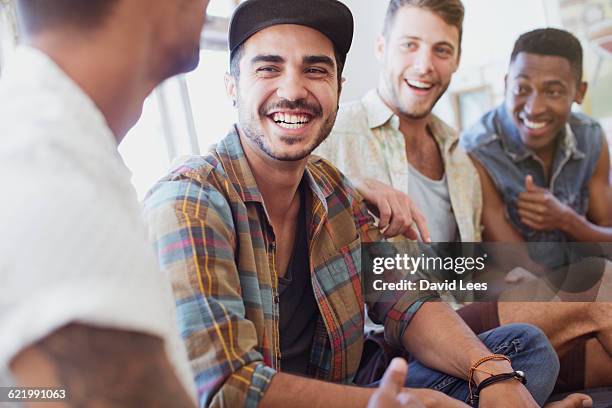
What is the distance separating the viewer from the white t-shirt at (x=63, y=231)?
430 millimetres

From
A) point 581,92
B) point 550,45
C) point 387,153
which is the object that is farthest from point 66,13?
point 581,92

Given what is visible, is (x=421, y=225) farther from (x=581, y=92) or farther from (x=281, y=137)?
(x=581, y=92)

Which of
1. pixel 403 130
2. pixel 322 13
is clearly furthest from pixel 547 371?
pixel 403 130

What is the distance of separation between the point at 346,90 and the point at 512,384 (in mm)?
1641

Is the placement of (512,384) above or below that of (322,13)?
below

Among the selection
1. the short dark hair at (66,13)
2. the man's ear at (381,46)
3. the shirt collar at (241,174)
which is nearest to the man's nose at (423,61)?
the man's ear at (381,46)

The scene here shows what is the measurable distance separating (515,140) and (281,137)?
4.76 ft

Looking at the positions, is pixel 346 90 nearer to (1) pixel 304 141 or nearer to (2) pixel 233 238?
(1) pixel 304 141

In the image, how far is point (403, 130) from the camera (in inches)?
84.9

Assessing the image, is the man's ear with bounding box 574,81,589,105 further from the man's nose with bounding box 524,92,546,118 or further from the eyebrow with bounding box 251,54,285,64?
the eyebrow with bounding box 251,54,285,64

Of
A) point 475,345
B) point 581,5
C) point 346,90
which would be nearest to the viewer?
point 475,345

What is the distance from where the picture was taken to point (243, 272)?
44.1 inches

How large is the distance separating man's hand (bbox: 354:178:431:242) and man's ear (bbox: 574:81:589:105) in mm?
1494

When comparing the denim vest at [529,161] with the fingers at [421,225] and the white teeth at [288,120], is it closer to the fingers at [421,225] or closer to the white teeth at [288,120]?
the fingers at [421,225]
